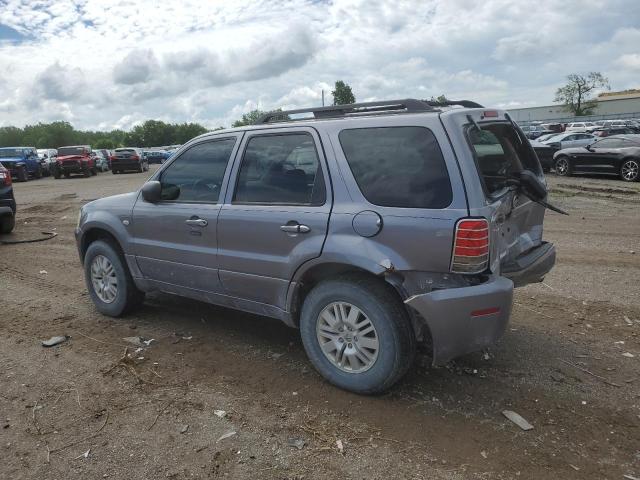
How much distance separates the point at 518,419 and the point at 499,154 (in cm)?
190

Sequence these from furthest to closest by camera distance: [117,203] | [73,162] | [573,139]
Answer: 1. [73,162]
2. [573,139]
3. [117,203]

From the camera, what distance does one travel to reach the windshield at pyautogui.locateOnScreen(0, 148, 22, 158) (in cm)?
2676

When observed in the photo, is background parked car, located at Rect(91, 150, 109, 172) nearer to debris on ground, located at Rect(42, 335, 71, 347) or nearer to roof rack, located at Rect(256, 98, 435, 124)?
debris on ground, located at Rect(42, 335, 71, 347)

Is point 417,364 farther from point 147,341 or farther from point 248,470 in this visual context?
point 147,341

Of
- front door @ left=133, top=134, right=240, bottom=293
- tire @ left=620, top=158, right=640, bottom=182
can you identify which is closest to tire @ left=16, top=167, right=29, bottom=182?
front door @ left=133, top=134, right=240, bottom=293

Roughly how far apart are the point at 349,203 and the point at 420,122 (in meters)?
0.66

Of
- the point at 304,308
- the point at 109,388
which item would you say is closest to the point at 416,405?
the point at 304,308

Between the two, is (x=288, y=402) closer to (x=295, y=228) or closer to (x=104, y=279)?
(x=295, y=228)

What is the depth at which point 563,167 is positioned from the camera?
1802 cm

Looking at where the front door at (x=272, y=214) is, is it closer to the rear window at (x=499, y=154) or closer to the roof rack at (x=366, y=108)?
the roof rack at (x=366, y=108)

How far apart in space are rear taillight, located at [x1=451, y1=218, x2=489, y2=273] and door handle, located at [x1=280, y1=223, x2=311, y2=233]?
A: 100 centimetres

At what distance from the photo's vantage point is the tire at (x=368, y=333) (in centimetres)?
330

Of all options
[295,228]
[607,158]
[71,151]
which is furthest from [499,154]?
[71,151]

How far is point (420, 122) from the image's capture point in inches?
129
